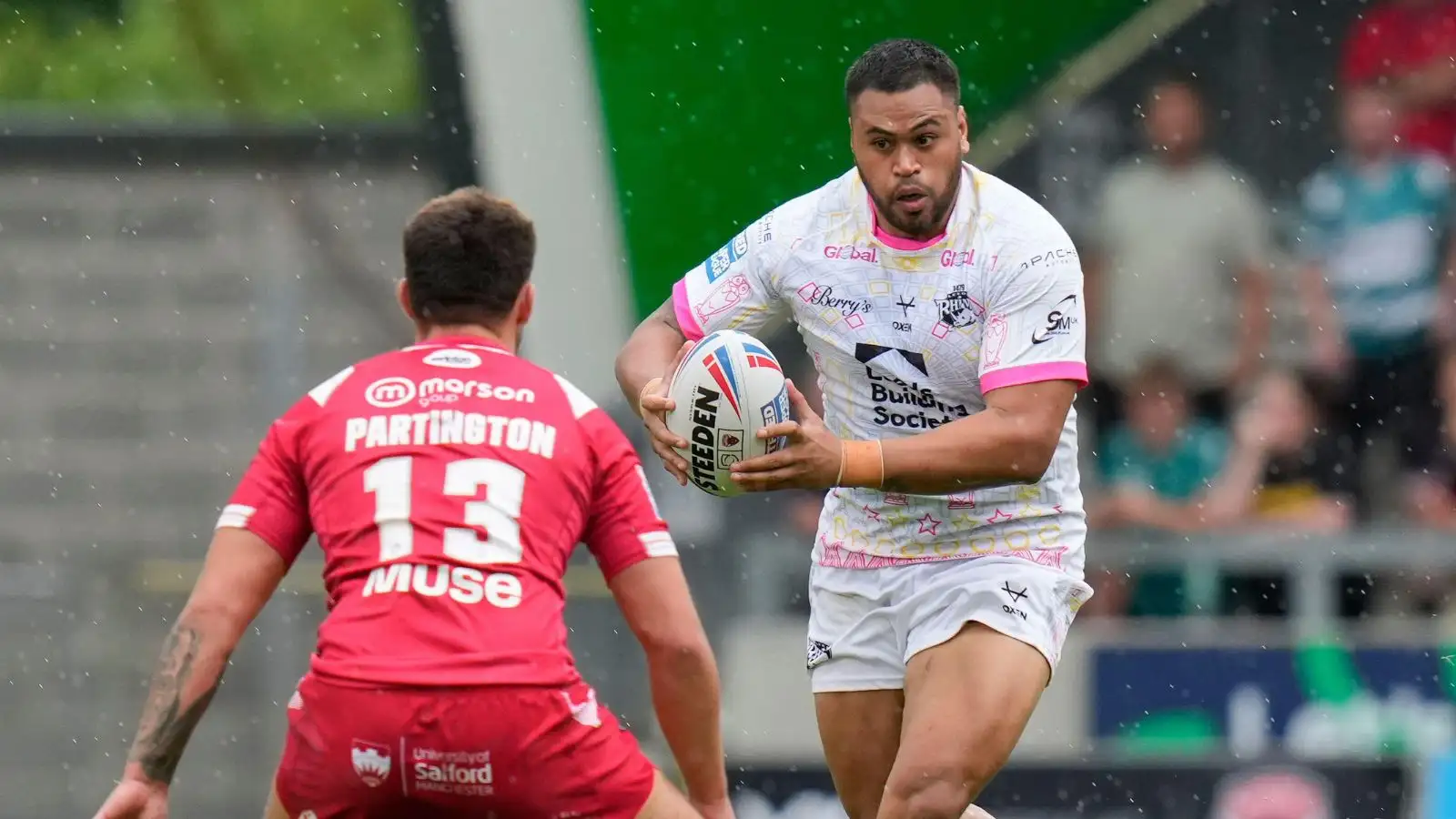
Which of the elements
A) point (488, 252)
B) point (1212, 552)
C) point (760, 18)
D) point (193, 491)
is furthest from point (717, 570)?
point (488, 252)

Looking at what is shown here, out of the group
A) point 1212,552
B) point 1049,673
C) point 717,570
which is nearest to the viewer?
point 1049,673

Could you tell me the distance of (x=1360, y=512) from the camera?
9453 millimetres

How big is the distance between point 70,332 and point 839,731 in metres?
8.98

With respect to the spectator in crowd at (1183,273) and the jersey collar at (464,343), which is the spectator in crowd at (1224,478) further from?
the jersey collar at (464,343)

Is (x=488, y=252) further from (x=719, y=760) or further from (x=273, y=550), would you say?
(x=719, y=760)

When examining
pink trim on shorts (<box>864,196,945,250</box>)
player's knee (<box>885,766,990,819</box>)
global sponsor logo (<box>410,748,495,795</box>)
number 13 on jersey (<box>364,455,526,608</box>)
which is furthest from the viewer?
pink trim on shorts (<box>864,196,945,250</box>)

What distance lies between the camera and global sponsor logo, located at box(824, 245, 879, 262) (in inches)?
208

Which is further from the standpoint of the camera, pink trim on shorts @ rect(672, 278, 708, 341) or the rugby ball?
pink trim on shorts @ rect(672, 278, 708, 341)

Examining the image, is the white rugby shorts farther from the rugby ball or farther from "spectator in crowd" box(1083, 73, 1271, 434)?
"spectator in crowd" box(1083, 73, 1271, 434)

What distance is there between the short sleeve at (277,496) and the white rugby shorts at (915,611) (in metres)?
1.56

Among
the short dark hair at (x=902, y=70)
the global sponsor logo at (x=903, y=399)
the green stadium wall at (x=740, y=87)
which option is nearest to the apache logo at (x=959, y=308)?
the global sponsor logo at (x=903, y=399)

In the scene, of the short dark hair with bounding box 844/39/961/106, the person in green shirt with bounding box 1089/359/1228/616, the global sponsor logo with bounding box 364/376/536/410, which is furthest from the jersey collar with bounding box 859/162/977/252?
the person in green shirt with bounding box 1089/359/1228/616

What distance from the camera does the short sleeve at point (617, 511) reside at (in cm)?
455

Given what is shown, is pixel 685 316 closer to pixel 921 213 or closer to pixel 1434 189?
pixel 921 213
